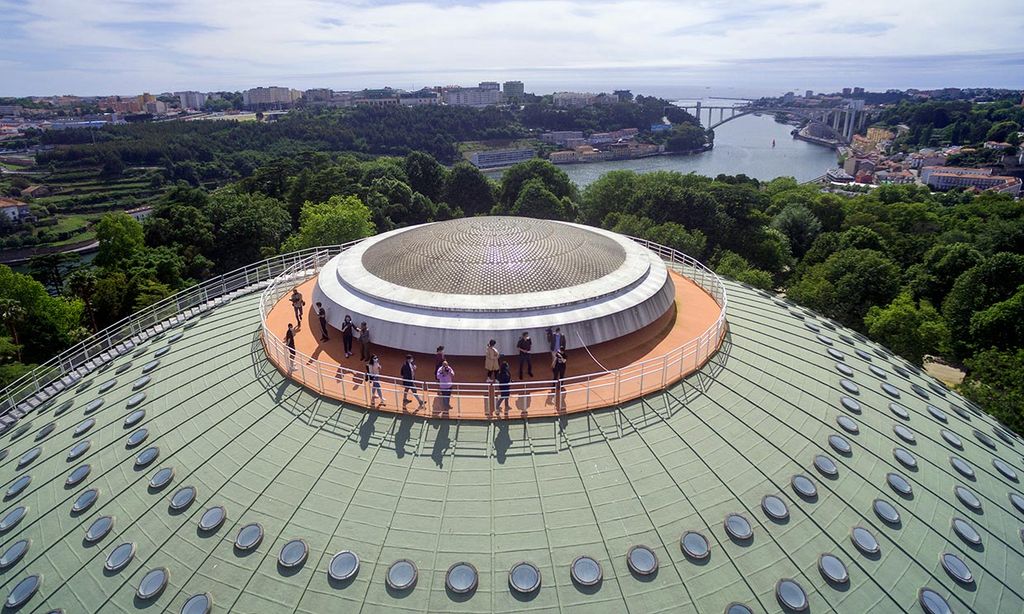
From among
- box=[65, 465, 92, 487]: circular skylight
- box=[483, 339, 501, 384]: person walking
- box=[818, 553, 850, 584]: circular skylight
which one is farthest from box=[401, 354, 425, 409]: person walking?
box=[818, 553, 850, 584]: circular skylight

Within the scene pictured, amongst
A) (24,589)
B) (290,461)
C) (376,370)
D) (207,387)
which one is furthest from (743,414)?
(24,589)

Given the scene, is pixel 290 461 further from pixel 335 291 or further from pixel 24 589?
pixel 335 291

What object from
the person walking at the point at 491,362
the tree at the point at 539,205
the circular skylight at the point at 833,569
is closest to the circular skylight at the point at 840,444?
the circular skylight at the point at 833,569

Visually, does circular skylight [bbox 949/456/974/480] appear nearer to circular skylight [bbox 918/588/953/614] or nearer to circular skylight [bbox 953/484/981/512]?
circular skylight [bbox 953/484/981/512]

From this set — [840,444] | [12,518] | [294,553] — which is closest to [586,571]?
[294,553]

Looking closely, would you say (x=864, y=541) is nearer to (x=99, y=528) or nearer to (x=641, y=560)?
(x=641, y=560)
